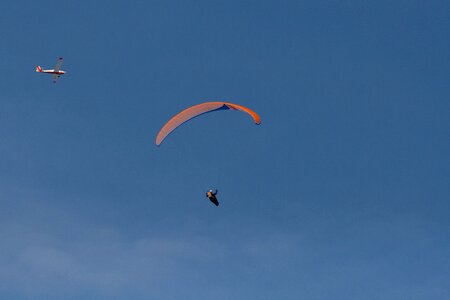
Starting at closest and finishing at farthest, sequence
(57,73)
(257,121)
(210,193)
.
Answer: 1. (257,121)
2. (210,193)
3. (57,73)

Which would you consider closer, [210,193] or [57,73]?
[210,193]

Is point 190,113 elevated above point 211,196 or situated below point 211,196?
above

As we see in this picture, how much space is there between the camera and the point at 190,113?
71.4 metres

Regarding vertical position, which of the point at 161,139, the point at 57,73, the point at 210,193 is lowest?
the point at 210,193

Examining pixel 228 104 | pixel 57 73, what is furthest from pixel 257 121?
pixel 57 73

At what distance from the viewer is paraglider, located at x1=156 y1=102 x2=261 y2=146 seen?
7056 cm

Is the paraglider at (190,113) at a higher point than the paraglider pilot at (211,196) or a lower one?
higher

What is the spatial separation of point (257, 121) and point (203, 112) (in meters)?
7.73

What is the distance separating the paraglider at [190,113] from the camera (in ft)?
232

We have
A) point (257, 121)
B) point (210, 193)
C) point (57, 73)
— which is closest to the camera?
point (257, 121)

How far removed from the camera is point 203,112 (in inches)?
2795

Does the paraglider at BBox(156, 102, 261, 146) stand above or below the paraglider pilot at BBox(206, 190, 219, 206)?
above

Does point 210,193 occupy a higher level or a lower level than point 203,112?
lower

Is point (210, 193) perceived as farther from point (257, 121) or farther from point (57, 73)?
point (57, 73)
